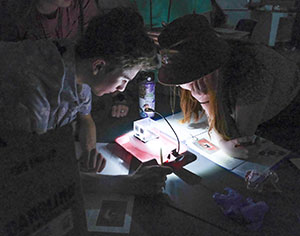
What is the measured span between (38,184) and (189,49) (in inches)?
20.7

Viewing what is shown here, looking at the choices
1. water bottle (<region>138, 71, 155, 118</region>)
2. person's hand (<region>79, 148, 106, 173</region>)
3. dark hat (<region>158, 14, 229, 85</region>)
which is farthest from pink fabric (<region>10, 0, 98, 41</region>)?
water bottle (<region>138, 71, 155, 118</region>)

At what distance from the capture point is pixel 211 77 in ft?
3.09

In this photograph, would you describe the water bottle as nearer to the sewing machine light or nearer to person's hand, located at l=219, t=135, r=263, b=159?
the sewing machine light

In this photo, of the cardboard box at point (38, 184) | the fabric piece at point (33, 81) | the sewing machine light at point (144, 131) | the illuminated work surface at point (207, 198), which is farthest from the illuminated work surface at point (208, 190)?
the fabric piece at point (33, 81)

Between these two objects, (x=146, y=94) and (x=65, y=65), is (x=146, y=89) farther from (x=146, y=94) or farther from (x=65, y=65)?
(x=65, y=65)

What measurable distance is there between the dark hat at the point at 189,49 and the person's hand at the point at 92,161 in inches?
14.9

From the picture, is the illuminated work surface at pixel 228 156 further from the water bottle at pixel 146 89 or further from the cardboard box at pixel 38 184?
the cardboard box at pixel 38 184

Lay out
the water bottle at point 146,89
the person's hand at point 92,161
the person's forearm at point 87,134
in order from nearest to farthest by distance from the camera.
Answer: the person's hand at point 92,161
the person's forearm at point 87,134
the water bottle at point 146,89

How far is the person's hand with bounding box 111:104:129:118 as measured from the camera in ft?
4.37

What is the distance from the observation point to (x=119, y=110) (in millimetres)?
1338

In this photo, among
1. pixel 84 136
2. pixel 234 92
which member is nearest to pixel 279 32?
pixel 234 92

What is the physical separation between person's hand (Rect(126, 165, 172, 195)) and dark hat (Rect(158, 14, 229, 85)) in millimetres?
283

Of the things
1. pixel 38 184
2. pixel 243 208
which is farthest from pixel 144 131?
pixel 38 184

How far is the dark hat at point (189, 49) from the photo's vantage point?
722 millimetres
